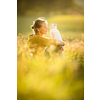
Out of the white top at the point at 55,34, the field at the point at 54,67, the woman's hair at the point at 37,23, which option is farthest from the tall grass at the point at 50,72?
the woman's hair at the point at 37,23

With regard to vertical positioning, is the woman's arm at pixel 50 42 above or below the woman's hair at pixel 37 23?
below

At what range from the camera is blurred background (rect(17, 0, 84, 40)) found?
6.89 feet

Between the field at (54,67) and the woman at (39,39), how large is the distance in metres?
0.09

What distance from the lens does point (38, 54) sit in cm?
206

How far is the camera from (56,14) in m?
2.10

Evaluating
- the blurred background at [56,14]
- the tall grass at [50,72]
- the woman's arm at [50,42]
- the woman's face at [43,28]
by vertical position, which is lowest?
the tall grass at [50,72]

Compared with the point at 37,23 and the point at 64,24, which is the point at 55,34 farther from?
the point at 37,23

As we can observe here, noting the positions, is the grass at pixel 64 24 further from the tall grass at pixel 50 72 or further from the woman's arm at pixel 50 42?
the woman's arm at pixel 50 42

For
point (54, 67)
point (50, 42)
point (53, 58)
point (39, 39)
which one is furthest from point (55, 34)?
point (54, 67)

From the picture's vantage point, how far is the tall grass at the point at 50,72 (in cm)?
207

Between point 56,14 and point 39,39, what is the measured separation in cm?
53

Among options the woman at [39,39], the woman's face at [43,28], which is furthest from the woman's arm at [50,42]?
the woman's face at [43,28]

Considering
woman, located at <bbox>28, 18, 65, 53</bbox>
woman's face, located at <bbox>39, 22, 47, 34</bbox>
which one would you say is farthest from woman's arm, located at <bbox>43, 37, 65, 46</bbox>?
woman's face, located at <bbox>39, 22, 47, 34</bbox>

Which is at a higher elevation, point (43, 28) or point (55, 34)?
point (43, 28)
